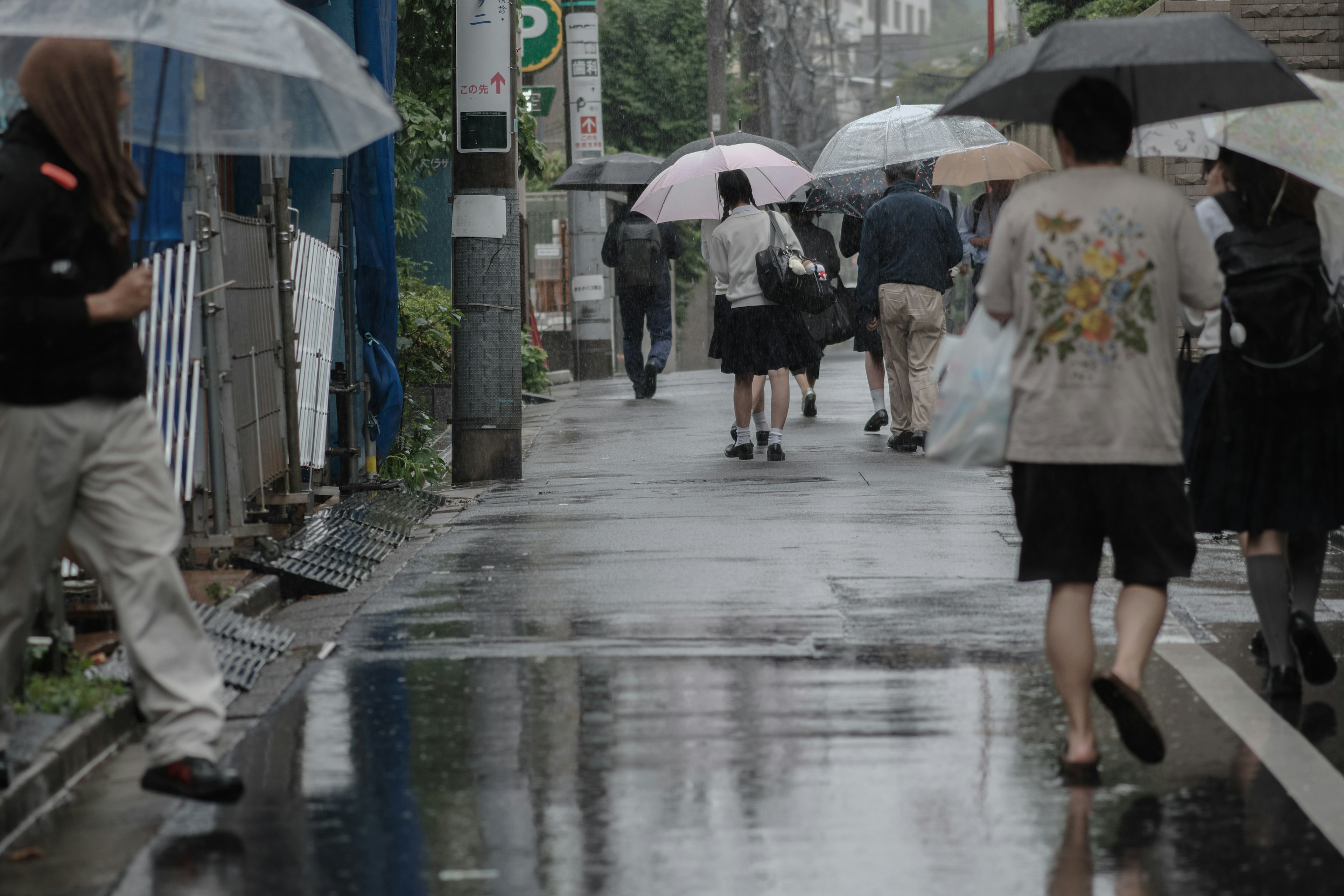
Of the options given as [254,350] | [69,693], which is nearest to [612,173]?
[254,350]

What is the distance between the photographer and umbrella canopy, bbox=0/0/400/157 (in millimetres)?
5121

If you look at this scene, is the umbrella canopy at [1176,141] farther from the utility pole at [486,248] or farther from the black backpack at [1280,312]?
the utility pole at [486,248]

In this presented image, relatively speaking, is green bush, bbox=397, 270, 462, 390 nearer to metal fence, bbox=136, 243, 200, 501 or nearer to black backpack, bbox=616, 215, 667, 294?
black backpack, bbox=616, 215, 667, 294

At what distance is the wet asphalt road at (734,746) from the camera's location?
14.0 ft

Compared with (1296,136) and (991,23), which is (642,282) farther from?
(1296,136)

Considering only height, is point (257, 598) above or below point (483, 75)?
below

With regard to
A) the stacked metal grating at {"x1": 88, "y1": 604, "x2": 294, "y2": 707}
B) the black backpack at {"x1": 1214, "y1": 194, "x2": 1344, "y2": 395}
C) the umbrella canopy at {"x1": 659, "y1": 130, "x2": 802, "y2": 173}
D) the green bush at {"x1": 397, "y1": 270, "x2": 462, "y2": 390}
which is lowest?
the stacked metal grating at {"x1": 88, "y1": 604, "x2": 294, "y2": 707}

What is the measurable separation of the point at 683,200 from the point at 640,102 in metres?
19.5

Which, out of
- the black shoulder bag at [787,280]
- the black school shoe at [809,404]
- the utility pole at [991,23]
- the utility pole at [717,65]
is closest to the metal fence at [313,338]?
the black shoulder bag at [787,280]

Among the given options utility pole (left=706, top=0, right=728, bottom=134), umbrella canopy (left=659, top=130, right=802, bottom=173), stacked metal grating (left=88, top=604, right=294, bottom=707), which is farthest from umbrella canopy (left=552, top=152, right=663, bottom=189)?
stacked metal grating (left=88, top=604, right=294, bottom=707)

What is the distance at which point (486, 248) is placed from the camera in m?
11.8

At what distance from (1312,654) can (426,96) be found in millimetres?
11441

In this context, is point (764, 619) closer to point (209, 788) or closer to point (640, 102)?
point (209, 788)

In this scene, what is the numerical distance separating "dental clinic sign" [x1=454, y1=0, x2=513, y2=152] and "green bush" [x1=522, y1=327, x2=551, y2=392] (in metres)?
7.25
